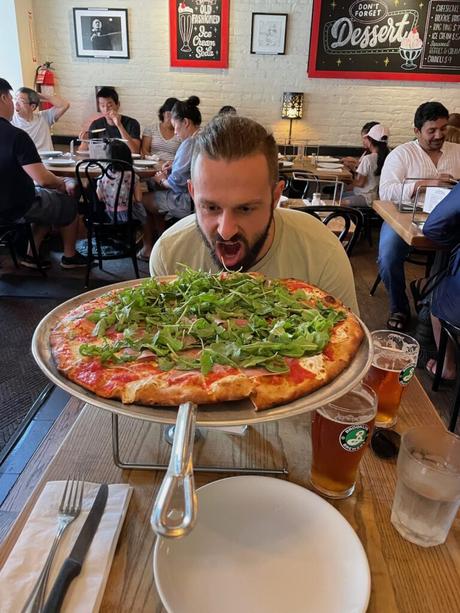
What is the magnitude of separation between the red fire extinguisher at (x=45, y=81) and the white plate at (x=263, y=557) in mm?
6705

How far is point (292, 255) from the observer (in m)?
1.56

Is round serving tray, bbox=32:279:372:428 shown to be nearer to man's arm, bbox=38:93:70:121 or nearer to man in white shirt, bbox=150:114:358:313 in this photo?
man in white shirt, bbox=150:114:358:313

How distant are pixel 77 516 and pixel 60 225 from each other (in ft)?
12.9

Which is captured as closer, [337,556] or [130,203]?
[337,556]

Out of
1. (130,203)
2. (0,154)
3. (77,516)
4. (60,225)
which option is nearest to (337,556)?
(77,516)

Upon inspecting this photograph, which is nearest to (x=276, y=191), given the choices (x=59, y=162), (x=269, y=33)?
(x=59, y=162)

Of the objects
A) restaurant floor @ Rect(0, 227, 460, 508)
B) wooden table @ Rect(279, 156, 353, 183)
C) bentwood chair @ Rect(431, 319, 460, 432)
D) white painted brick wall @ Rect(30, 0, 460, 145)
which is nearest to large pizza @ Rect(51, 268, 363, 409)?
restaurant floor @ Rect(0, 227, 460, 508)

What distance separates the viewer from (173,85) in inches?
254

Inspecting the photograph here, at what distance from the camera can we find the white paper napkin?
64cm

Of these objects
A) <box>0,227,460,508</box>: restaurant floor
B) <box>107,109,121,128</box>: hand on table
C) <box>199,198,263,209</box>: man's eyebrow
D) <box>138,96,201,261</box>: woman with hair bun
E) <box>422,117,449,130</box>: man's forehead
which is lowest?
<box>0,227,460,508</box>: restaurant floor

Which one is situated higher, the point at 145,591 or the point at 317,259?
the point at 317,259

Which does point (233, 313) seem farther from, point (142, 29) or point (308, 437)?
point (142, 29)

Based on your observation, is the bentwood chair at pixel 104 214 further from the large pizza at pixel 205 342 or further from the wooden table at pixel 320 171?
the large pizza at pixel 205 342

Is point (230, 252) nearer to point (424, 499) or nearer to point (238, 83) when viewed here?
point (424, 499)
